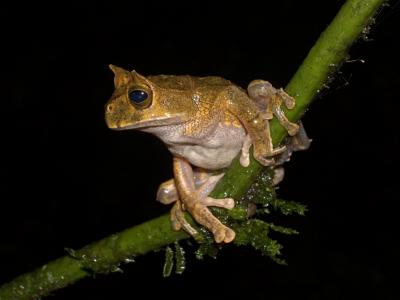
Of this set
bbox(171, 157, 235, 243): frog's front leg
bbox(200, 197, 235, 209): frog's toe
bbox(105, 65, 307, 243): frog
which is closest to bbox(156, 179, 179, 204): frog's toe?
bbox(171, 157, 235, 243): frog's front leg

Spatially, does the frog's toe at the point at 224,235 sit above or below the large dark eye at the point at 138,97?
below

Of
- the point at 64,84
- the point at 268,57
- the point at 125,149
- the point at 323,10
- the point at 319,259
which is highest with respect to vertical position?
the point at 323,10

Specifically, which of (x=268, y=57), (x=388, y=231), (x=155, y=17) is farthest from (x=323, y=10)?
(x=388, y=231)

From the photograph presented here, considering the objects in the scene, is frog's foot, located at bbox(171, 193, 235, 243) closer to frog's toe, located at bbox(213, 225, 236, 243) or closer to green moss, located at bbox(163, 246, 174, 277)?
frog's toe, located at bbox(213, 225, 236, 243)

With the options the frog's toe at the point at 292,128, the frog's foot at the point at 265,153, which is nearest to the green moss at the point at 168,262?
the frog's foot at the point at 265,153

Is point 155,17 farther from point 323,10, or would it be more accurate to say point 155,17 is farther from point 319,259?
point 319,259

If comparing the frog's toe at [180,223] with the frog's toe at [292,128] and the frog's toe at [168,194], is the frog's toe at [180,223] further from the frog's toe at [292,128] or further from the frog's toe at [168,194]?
the frog's toe at [292,128]

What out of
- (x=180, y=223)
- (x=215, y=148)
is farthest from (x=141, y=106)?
(x=180, y=223)
